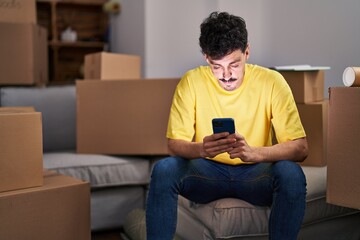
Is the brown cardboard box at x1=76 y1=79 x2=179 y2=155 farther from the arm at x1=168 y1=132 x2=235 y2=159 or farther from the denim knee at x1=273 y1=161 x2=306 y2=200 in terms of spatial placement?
the denim knee at x1=273 y1=161 x2=306 y2=200

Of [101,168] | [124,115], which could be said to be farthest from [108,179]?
[124,115]

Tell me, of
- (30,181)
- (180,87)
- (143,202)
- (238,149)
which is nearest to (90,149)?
(143,202)

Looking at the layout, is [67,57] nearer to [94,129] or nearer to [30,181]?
[94,129]

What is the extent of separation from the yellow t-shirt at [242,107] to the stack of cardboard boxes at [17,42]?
122 centimetres

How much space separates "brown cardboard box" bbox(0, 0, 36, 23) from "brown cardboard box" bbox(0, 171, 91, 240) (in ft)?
3.51

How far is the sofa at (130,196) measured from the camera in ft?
4.90

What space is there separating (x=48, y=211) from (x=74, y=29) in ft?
8.93

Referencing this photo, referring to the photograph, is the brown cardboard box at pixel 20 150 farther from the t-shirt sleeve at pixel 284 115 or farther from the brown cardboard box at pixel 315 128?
the brown cardboard box at pixel 315 128

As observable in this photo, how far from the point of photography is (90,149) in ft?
7.59

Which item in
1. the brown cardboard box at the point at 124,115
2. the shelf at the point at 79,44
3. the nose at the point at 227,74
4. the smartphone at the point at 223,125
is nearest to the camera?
the smartphone at the point at 223,125

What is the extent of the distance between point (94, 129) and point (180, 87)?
84 cm

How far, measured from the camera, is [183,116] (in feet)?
5.06

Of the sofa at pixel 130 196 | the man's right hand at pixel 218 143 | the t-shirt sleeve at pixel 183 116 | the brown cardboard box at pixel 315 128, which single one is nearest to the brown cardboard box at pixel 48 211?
the sofa at pixel 130 196

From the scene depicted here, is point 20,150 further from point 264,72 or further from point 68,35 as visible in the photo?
point 68,35
